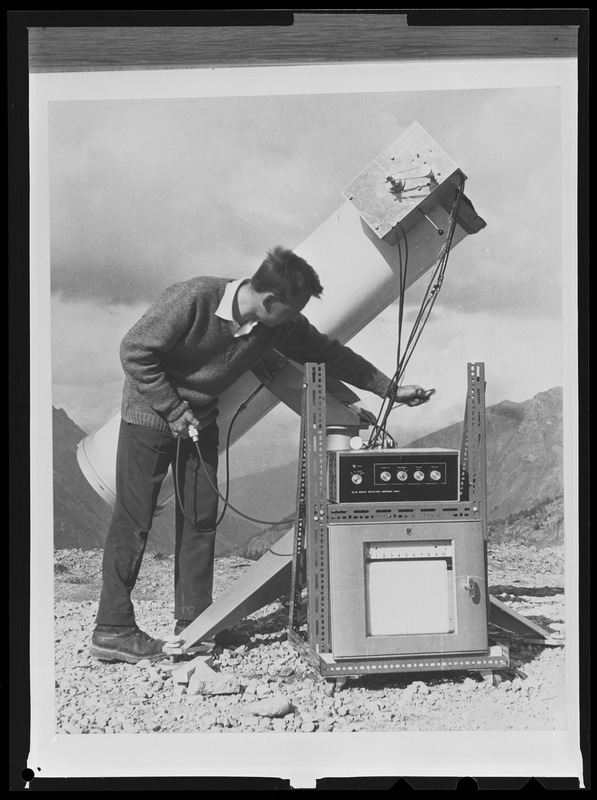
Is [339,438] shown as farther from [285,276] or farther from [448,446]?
[285,276]

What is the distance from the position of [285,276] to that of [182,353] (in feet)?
1.96

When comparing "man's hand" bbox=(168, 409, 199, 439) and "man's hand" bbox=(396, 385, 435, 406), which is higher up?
"man's hand" bbox=(396, 385, 435, 406)

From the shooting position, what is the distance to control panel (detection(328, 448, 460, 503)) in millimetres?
4371

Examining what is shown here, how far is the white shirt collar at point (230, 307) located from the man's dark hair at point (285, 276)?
86mm

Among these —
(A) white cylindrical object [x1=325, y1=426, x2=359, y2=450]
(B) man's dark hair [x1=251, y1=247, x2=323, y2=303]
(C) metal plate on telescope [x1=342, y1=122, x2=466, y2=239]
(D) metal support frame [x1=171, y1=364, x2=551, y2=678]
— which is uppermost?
(C) metal plate on telescope [x1=342, y1=122, x2=466, y2=239]

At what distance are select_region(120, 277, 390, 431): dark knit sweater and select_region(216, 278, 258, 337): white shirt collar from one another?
0.8 inches

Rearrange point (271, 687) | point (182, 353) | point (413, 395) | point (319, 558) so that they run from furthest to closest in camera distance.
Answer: point (413, 395) < point (182, 353) < point (271, 687) < point (319, 558)

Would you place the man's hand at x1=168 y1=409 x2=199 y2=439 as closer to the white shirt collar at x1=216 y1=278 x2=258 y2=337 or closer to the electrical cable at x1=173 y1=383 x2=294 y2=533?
the electrical cable at x1=173 y1=383 x2=294 y2=533

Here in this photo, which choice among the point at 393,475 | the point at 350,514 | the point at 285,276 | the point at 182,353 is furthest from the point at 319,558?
the point at 285,276

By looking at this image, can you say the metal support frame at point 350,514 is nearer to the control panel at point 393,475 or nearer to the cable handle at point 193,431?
the control panel at point 393,475

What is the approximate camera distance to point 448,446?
4852 millimetres

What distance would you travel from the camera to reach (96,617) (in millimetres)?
4707

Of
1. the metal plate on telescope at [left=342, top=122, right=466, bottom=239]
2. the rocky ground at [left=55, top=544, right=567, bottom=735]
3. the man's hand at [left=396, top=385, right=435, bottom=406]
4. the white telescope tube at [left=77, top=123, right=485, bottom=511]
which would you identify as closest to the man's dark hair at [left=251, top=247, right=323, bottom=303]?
the white telescope tube at [left=77, top=123, right=485, bottom=511]

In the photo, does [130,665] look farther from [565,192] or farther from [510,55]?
[510,55]
